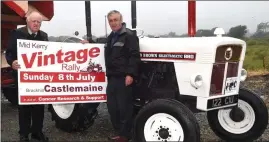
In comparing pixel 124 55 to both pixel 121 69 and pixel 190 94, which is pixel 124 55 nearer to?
pixel 121 69

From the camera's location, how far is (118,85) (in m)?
4.31

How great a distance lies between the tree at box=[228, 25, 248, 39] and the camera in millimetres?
6328

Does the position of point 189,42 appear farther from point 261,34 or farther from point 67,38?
point 261,34

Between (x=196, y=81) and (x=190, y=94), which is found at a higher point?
(x=196, y=81)

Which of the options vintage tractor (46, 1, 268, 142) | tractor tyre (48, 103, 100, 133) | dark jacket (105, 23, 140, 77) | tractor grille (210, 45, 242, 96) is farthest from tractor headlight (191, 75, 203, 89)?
tractor tyre (48, 103, 100, 133)

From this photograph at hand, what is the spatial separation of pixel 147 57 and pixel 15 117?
3.27 metres

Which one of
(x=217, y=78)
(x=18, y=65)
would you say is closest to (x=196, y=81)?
(x=217, y=78)

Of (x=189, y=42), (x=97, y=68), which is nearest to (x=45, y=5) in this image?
(x=97, y=68)

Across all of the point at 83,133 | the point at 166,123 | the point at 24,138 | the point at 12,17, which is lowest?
the point at 83,133

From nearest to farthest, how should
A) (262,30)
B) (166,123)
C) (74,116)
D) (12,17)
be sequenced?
(166,123) → (74,116) → (262,30) → (12,17)

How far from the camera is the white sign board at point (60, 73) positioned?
4.29 m

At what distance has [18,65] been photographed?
421cm

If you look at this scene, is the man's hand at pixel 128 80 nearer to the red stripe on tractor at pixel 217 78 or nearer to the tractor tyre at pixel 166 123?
the tractor tyre at pixel 166 123

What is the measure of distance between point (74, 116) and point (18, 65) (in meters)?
1.19
